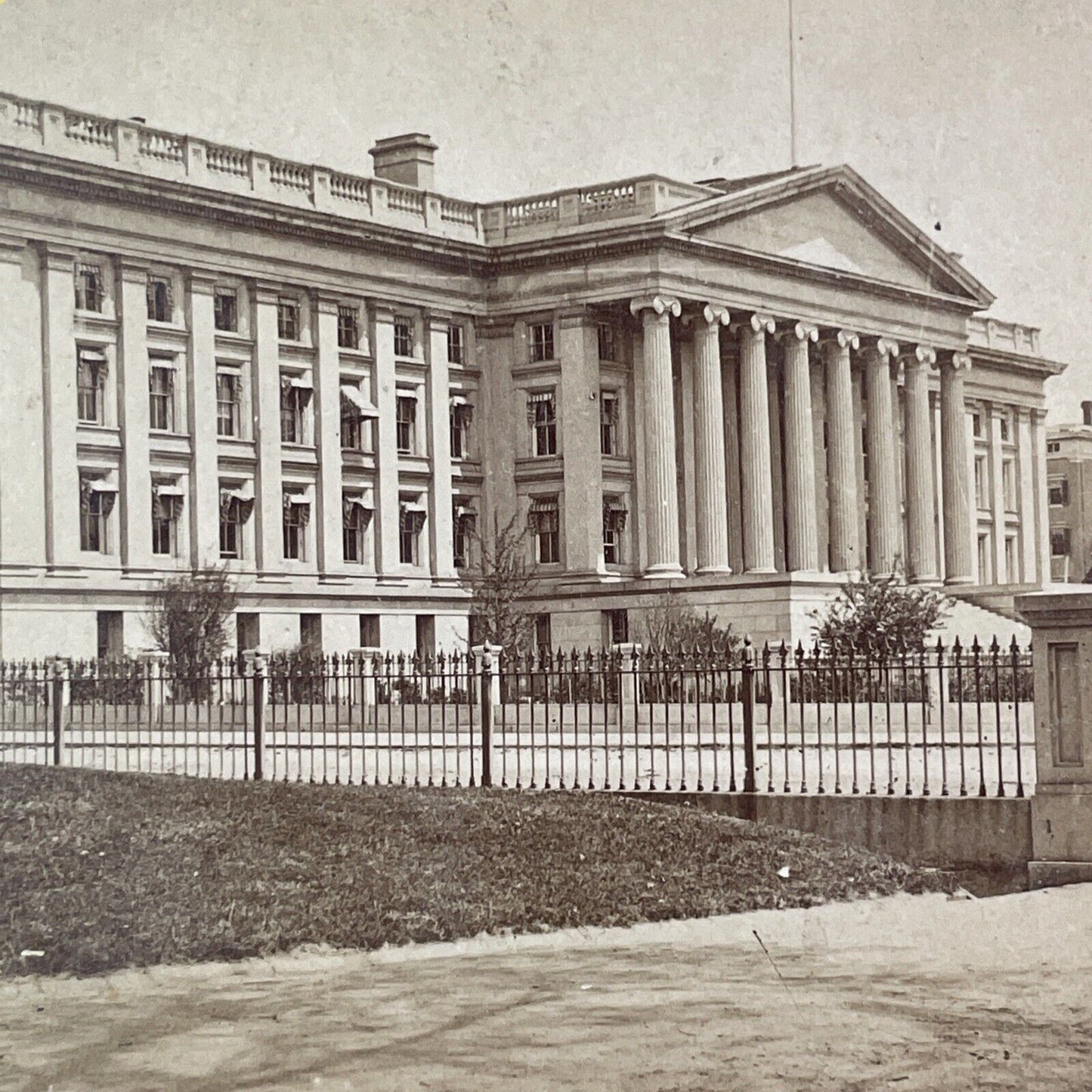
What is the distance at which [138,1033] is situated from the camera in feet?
33.8

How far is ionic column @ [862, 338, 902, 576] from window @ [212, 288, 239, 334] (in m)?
25.2

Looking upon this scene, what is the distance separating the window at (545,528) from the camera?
61.5m

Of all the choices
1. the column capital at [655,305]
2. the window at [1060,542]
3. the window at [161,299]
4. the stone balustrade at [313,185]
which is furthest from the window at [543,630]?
the window at [1060,542]

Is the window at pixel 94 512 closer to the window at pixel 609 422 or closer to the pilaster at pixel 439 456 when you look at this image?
the pilaster at pixel 439 456

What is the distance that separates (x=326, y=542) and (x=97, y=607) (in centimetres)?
895

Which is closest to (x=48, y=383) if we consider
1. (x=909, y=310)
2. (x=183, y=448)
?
(x=183, y=448)

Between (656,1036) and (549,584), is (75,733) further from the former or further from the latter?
(549,584)

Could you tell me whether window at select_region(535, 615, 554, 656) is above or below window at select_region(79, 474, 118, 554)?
below

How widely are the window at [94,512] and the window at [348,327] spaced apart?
1016 centimetres

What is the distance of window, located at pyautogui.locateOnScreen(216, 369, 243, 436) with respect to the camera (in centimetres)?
5384

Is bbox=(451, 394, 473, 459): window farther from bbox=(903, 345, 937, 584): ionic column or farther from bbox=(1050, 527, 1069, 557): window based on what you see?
bbox=(1050, 527, 1069, 557): window

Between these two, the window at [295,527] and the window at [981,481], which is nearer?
the window at [295,527]

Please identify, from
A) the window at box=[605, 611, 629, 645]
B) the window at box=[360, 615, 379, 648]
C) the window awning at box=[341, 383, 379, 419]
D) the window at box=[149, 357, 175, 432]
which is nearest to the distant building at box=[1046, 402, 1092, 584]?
the window at box=[605, 611, 629, 645]

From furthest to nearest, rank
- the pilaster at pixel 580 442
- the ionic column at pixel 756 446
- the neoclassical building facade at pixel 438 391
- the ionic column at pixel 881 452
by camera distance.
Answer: the ionic column at pixel 881 452 < the ionic column at pixel 756 446 < the pilaster at pixel 580 442 < the neoclassical building facade at pixel 438 391
